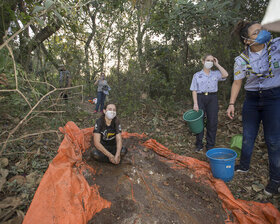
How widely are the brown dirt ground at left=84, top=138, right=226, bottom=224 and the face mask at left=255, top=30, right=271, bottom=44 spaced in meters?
1.85

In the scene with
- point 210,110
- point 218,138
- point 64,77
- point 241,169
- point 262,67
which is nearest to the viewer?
point 262,67

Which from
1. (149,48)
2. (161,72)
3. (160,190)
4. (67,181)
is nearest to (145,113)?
(161,72)

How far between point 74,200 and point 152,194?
94 centimetres

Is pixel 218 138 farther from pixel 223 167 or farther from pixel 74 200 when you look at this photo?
pixel 74 200

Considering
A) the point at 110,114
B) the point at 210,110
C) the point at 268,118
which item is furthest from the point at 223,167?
the point at 110,114

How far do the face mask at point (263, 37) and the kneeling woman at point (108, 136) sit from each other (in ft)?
6.72

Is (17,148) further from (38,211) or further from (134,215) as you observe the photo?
(134,215)

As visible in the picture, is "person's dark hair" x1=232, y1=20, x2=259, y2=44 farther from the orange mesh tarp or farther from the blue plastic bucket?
the orange mesh tarp

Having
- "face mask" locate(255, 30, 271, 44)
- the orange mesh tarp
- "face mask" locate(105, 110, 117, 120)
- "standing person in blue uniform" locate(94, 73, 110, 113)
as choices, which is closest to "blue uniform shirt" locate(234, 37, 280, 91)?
"face mask" locate(255, 30, 271, 44)

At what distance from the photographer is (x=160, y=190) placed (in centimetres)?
247

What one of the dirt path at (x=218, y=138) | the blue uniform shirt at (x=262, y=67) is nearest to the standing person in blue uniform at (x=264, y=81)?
the blue uniform shirt at (x=262, y=67)

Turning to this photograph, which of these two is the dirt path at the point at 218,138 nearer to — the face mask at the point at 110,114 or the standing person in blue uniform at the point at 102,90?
the standing person in blue uniform at the point at 102,90

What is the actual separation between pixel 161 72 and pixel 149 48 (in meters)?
0.84

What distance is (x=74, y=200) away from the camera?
1.97 metres
